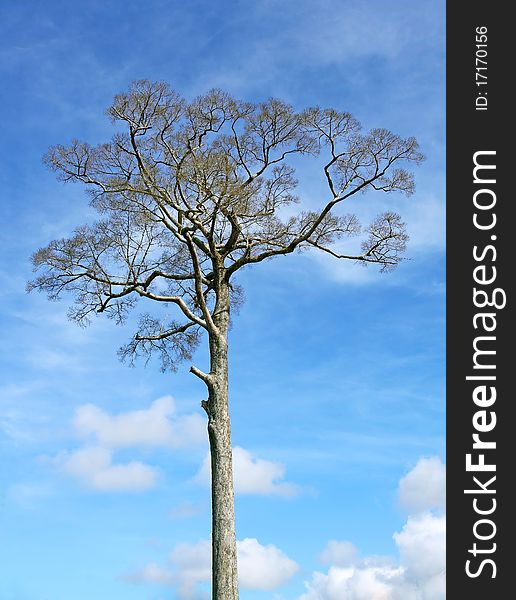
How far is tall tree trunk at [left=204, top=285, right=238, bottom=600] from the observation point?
995 cm

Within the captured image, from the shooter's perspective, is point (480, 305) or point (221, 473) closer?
point (480, 305)

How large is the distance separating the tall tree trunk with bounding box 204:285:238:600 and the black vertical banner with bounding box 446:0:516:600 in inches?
136

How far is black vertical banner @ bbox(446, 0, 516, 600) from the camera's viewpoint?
753 cm

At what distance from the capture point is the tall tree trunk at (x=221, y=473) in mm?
9953

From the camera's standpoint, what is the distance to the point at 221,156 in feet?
38.2

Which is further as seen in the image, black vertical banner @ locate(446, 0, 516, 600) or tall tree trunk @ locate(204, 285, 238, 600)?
tall tree trunk @ locate(204, 285, 238, 600)

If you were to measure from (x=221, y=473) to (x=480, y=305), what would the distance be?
4.51 metres

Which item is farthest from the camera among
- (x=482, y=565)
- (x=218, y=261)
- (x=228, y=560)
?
(x=218, y=261)

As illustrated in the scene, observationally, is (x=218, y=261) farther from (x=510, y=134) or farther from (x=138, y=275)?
(x=510, y=134)

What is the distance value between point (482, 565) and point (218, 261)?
6315 millimetres

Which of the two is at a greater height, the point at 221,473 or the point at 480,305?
the point at 480,305

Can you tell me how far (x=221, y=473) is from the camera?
34.4 ft

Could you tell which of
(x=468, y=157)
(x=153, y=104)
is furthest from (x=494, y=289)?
(x=153, y=104)

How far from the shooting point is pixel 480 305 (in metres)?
8.02
